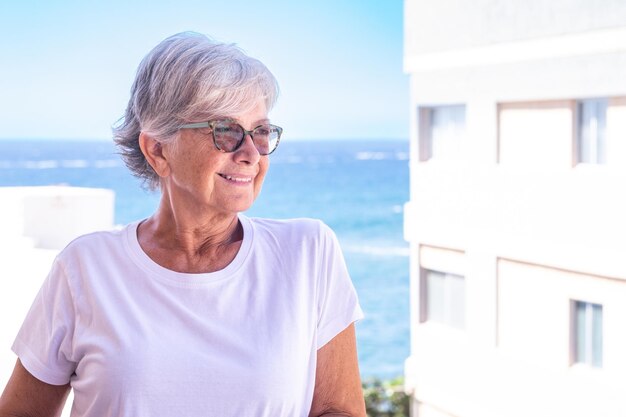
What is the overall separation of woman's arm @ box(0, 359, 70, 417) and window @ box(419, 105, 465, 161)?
9843 mm

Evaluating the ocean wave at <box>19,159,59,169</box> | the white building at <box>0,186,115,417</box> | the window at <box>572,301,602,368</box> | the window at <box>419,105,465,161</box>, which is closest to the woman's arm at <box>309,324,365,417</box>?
the white building at <box>0,186,115,417</box>

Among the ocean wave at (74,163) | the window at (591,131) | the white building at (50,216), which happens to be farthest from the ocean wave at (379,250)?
the white building at (50,216)

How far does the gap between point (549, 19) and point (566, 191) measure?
1.75 m

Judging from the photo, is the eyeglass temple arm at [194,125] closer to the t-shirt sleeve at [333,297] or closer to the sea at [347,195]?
the t-shirt sleeve at [333,297]

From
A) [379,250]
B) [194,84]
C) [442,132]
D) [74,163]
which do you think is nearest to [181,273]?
[194,84]

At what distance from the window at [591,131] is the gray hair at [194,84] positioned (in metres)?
7.68

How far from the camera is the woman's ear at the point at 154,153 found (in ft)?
4.80

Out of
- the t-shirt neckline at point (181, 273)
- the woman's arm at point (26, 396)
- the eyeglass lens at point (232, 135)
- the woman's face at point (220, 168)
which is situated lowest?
the woman's arm at point (26, 396)

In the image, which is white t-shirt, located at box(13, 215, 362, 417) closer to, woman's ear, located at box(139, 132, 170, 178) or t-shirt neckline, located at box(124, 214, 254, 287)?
t-shirt neckline, located at box(124, 214, 254, 287)

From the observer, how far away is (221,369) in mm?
1369

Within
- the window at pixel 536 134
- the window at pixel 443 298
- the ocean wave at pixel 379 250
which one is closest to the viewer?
the window at pixel 536 134

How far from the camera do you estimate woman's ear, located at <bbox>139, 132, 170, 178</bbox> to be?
4.80 ft

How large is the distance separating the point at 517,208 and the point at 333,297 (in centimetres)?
896

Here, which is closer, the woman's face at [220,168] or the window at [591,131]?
the woman's face at [220,168]
